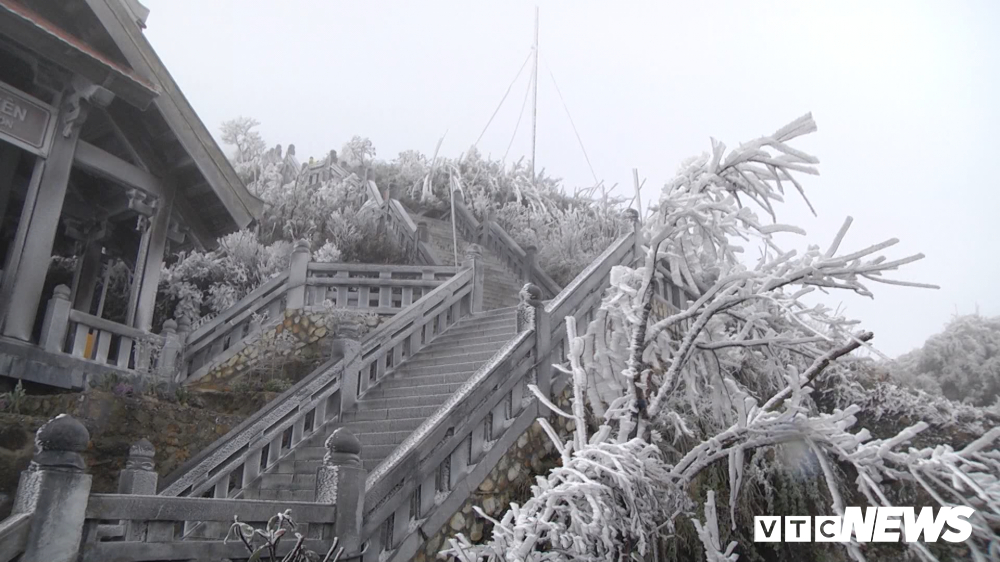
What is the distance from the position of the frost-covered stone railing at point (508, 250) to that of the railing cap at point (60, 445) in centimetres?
1067

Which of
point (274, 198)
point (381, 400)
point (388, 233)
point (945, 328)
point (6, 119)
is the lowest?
point (381, 400)

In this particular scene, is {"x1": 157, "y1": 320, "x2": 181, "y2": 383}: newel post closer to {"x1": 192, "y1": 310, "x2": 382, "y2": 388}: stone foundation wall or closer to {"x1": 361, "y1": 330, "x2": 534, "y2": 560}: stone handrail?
{"x1": 192, "y1": 310, "x2": 382, "y2": 388}: stone foundation wall

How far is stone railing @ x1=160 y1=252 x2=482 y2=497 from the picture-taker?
7.28 m

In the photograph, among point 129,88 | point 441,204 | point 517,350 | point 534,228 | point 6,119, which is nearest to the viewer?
point 517,350

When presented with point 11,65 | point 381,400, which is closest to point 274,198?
point 11,65

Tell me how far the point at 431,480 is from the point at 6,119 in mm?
6487

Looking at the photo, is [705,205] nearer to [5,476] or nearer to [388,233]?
[5,476]

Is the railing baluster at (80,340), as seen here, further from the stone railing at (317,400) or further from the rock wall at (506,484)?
the rock wall at (506,484)

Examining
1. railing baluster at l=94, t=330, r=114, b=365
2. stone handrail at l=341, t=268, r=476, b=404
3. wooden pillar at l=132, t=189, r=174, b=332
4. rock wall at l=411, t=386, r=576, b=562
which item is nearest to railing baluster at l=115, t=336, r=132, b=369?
railing baluster at l=94, t=330, r=114, b=365

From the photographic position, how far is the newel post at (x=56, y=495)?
3756mm

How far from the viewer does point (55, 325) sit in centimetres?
793

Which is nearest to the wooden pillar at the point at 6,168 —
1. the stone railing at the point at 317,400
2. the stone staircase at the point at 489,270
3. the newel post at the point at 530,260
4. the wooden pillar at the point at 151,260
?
the wooden pillar at the point at 151,260

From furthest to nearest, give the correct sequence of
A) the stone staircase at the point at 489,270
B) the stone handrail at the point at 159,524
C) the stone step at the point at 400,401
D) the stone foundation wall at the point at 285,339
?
the stone staircase at the point at 489,270
the stone foundation wall at the point at 285,339
the stone step at the point at 400,401
the stone handrail at the point at 159,524

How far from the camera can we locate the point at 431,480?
5832mm
